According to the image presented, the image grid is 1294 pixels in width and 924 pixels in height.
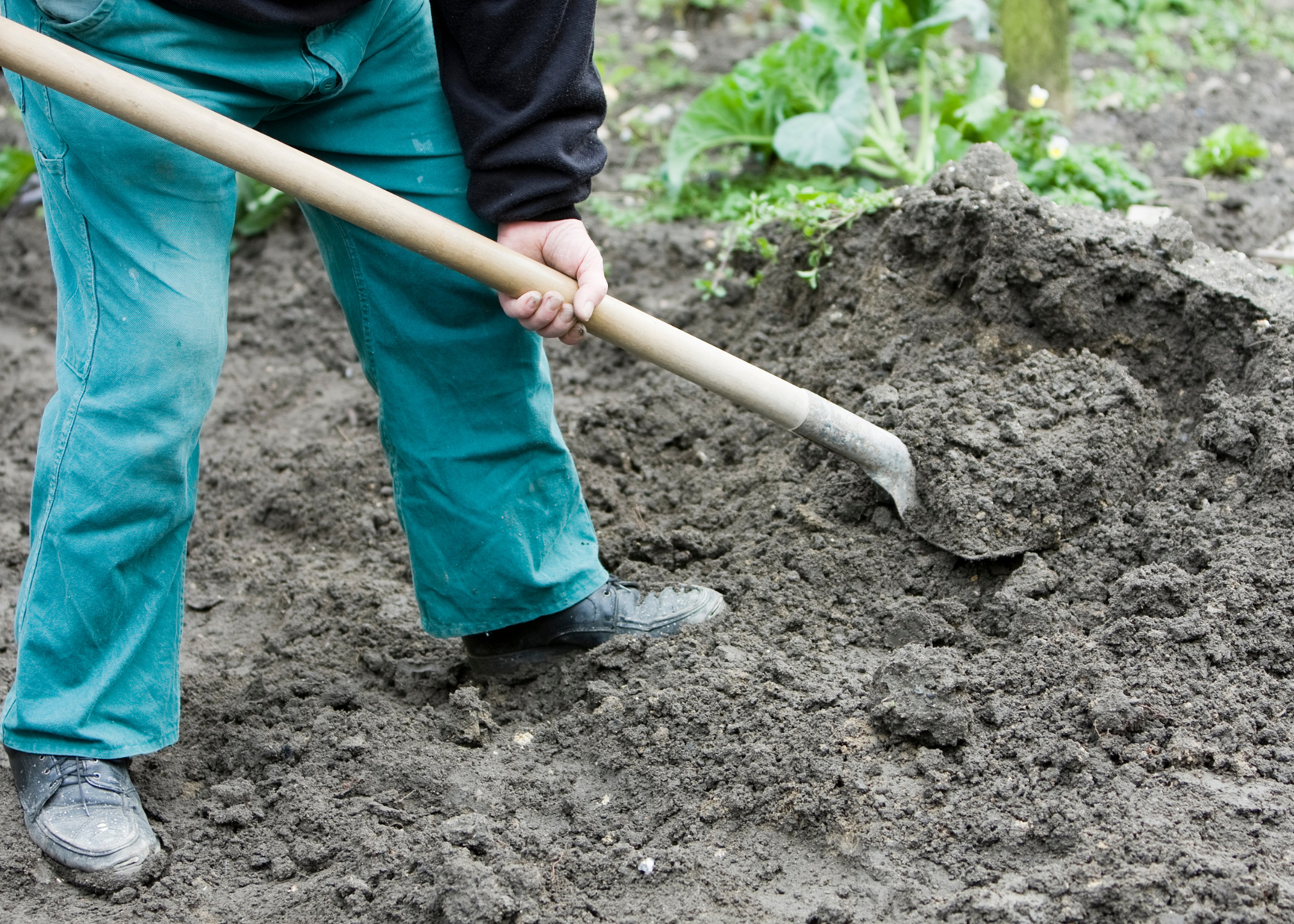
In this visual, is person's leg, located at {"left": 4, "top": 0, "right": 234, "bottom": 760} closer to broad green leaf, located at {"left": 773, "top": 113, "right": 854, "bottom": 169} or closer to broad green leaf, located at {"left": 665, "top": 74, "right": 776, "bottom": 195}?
broad green leaf, located at {"left": 773, "top": 113, "right": 854, "bottom": 169}

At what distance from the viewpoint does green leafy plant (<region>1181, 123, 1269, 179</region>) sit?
4.05 m

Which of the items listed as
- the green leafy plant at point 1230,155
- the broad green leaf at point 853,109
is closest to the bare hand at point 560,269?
the broad green leaf at point 853,109

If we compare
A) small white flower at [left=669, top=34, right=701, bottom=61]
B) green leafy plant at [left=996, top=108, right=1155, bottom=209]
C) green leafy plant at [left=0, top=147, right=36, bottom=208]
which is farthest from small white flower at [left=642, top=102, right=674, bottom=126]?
green leafy plant at [left=0, top=147, right=36, bottom=208]

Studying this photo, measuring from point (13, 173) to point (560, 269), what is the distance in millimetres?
3622

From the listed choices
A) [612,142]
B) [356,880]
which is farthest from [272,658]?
[612,142]

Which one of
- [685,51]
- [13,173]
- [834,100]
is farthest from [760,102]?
[13,173]

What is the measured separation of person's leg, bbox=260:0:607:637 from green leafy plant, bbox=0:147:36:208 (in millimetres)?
A: 3124

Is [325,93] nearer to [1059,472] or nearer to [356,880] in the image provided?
[356,880]

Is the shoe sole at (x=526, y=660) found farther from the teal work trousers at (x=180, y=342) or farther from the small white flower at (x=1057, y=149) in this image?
the small white flower at (x=1057, y=149)

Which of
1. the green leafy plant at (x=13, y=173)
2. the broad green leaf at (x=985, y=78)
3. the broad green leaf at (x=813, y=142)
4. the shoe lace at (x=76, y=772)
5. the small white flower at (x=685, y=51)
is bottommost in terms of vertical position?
the green leafy plant at (x=13, y=173)

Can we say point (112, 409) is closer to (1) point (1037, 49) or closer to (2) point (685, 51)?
(1) point (1037, 49)

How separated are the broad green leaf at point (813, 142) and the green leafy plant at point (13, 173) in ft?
9.75

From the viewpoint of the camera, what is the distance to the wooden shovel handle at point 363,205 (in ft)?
5.63

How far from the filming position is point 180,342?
1.92m
